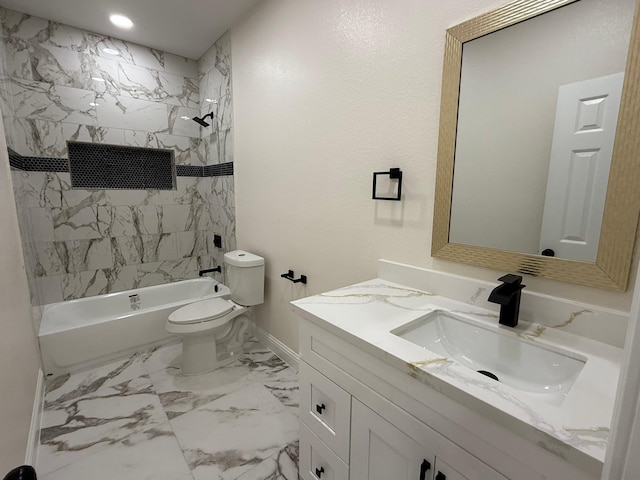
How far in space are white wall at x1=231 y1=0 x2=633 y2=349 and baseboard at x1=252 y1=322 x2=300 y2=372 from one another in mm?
84

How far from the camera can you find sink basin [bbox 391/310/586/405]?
0.91 meters

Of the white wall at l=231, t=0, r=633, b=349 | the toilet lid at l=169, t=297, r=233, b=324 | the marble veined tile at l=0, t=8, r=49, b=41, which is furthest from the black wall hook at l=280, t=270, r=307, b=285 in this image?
the marble veined tile at l=0, t=8, r=49, b=41

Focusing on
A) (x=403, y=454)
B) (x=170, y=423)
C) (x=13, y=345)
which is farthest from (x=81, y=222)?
(x=403, y=454)

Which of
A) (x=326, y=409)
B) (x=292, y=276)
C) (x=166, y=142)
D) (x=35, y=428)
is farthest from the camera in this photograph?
(x=166, y=142)

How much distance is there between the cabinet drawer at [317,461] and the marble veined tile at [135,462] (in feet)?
1.84

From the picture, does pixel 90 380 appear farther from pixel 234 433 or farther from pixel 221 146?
pixel 221 146

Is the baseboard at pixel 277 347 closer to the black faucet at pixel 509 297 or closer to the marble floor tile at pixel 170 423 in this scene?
the marble floor tile at pixel 170 423

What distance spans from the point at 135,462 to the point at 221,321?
92 centimetres

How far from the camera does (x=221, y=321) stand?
226 centimetres

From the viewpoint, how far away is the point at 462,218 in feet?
4.21

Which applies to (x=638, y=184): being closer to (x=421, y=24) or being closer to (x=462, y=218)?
(x=462, y=218)

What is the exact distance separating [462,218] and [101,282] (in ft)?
10.6

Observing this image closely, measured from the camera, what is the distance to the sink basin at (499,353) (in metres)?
0.91

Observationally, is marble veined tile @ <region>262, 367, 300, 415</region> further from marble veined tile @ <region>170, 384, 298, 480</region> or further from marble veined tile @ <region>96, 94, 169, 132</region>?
marble veined tile @ <region>96, 94, 169, 132</region>
